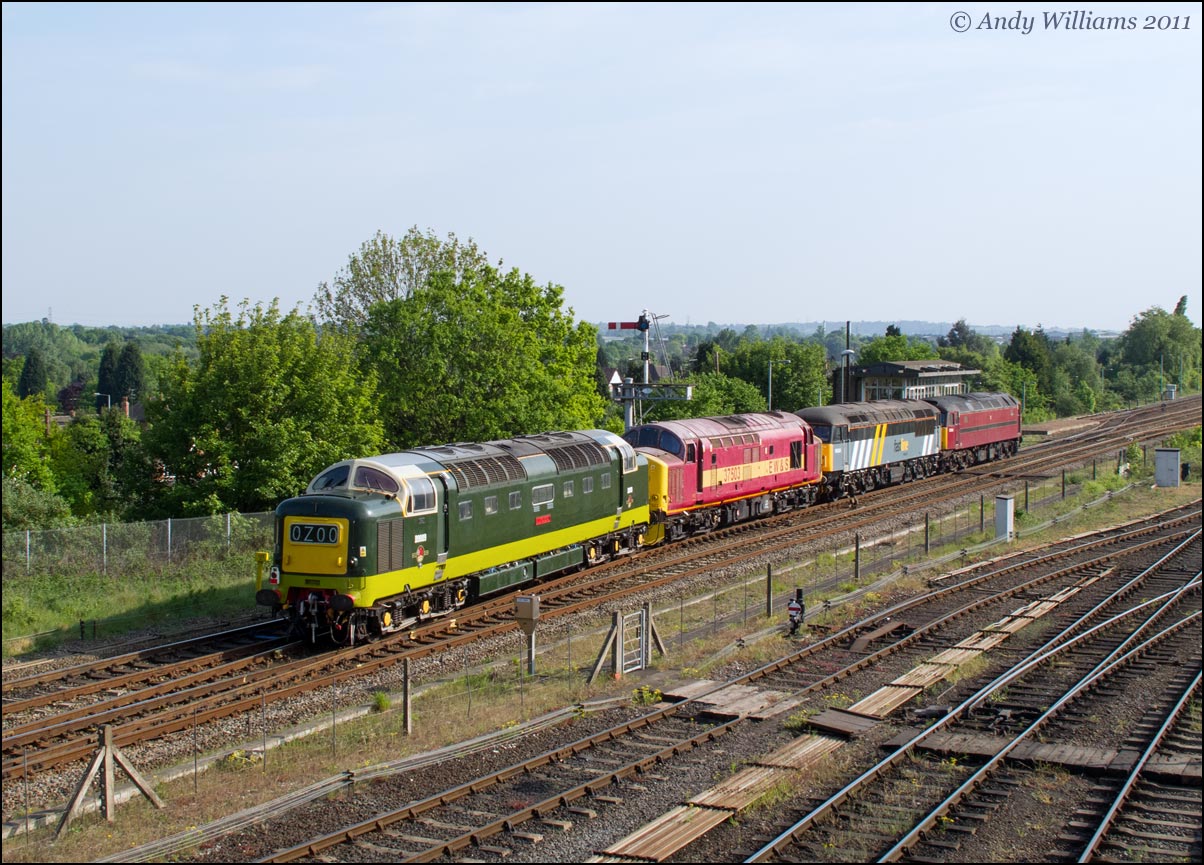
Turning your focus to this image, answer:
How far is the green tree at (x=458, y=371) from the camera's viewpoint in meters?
46.0

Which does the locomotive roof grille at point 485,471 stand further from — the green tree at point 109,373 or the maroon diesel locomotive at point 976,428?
the green tree at point 109,373

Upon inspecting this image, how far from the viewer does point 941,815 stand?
15867 millimetres

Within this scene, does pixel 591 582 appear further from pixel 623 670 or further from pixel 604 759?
A: pixel 604 759

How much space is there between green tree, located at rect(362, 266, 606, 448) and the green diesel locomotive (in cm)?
1323

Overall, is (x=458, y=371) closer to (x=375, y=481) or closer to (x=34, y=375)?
(x=375, y=481)

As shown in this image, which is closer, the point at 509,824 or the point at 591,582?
the point at 509,824

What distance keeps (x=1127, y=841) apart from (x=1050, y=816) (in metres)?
1.15

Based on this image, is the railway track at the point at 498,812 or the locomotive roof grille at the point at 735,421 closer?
the railway track at the point at 498,812

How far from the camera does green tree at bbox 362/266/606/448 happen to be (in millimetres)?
45969

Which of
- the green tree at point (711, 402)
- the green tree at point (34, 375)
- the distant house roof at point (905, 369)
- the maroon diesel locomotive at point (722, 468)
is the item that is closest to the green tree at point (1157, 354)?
the distant house roof at point (905, 369)

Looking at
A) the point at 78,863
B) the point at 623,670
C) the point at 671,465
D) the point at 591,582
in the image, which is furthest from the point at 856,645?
the point at 78,863

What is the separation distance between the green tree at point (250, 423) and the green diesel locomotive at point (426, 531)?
29.7 feet

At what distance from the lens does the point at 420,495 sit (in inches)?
984

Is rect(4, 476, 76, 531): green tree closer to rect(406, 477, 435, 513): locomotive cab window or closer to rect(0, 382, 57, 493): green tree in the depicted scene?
rect(0, 382, 57, 493): green tree
